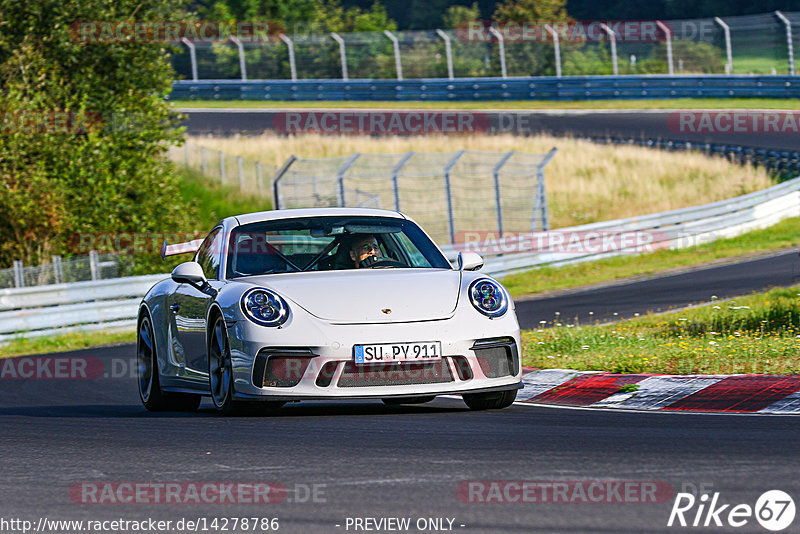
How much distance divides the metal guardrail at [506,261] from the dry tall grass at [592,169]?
11.7 feet

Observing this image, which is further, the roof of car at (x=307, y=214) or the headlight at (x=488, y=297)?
the roof of car at (x=307, y=214)

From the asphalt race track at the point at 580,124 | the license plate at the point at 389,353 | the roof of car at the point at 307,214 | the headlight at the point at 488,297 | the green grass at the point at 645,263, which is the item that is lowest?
the green grass at the point at 645,263

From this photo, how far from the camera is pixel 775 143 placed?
37.1 m

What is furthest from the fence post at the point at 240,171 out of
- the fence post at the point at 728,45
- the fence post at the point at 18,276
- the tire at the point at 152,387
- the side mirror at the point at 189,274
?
the side mirror at the point at 189,274

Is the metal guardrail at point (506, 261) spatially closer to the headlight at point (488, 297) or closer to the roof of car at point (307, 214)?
the roof of car at point (307, 214)

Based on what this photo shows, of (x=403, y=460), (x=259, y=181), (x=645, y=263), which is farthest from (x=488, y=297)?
(x=259, y=181)

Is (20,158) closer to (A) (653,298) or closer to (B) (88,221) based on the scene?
(B) (88,221)

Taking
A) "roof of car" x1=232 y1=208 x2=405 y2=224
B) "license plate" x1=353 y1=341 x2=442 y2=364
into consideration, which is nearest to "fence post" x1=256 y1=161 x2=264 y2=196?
"roof of car" x1=232 y1=208 x2=405 y2=224

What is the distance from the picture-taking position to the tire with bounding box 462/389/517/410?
8609 mm

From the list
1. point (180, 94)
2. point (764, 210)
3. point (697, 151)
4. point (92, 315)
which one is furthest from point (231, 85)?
point (92, 315)

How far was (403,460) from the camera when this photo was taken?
635 centimetres

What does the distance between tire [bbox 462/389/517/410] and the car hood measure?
759 millimetres

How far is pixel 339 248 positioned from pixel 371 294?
966 millimetres

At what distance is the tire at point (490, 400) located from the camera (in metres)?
8.61
